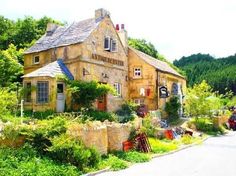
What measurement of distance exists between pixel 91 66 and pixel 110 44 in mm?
3903

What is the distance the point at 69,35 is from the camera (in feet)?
117

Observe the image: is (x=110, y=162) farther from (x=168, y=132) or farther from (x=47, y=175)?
(x=168, y=132)

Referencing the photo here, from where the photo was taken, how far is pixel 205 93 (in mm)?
39125

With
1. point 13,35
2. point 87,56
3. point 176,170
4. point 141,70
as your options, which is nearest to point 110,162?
point 176,170

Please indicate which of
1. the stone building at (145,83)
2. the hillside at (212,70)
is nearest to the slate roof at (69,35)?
the stone building at (145,83)

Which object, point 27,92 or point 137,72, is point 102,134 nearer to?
point 27,92

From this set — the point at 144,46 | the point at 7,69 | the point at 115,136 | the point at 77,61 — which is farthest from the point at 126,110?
the point at 144,46

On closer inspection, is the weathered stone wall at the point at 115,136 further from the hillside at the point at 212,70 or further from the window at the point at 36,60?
the hillside at the point at 212,70

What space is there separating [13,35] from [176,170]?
3969 centimetres

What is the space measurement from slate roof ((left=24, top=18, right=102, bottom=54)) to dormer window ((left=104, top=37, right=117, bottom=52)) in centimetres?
200

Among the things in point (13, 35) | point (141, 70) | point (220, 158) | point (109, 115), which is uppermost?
point (13, 35)

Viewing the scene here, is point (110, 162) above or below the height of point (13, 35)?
below

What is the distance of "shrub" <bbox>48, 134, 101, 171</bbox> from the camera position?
1579 cm

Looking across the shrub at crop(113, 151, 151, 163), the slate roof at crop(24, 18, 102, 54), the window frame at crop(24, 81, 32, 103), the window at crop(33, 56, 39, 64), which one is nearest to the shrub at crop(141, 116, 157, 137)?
the shrub at crop(113, 151, 151, 163)
